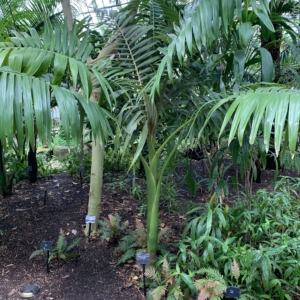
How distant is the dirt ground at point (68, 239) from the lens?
56.9 inches

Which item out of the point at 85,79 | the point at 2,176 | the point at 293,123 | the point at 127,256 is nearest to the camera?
the point at 293,123

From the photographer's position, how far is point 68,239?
185cm

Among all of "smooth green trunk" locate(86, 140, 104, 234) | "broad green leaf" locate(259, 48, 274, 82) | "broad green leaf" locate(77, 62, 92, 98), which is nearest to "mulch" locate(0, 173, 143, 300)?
"smooth green trunk" locate(86, 140, 104, 234)

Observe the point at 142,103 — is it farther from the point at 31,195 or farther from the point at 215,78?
the point at 31,195

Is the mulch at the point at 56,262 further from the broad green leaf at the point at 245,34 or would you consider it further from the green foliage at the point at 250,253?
the broad green leaf at the point at 245,34

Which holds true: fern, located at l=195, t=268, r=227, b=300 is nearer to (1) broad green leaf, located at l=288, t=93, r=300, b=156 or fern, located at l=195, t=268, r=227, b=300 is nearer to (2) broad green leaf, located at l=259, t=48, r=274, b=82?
(1) broad green leaf, located at l=288, t=93, r=300, b=156

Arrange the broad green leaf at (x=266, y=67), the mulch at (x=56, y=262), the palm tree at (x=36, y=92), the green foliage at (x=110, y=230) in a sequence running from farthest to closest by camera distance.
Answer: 1. the green foliage at (x=110, y=230)
2. the mulch at (x=56, y=262)
3. the broad green leaf at (x=266, y=67)
4. the palm tree at (x=36, y=92)

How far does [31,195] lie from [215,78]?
1.90 m

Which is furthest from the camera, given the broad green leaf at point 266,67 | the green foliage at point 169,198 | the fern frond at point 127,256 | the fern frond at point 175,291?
the green foliage at point 169,198

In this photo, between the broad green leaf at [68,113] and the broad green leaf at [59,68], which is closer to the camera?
the broad green leaf at [68,113]

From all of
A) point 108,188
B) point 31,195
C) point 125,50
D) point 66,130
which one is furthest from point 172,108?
point 31,195

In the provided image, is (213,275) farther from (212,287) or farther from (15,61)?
(15,61)

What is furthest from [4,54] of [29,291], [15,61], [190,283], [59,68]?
[190,283]

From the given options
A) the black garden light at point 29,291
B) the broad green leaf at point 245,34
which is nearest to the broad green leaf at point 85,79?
the broad green leaf at point 245,34
